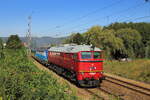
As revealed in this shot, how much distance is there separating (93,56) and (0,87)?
11.6 m

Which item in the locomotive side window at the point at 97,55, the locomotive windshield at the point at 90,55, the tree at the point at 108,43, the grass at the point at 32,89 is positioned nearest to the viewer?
the grass at the point at 32,89

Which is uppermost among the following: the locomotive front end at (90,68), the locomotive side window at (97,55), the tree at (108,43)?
the tree at (108,43)

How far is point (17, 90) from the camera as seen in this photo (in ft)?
27.4

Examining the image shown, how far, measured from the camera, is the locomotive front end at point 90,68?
18328 mm

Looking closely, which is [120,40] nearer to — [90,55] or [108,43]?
[108,43]

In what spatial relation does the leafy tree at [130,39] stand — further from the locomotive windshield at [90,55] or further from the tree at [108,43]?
the locomotive windshield at [90,55]

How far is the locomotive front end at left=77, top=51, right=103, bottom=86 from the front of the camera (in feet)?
60.1

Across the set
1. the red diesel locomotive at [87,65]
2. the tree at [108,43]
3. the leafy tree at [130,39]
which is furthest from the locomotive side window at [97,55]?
the leafy tree at [130,39]

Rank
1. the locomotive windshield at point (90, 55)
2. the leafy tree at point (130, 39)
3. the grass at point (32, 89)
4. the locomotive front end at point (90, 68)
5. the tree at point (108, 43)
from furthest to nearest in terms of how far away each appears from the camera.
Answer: the leafy tree at point (130, 39), the tree at point (108, 43), the locomotive windshield at point (90, 55), the locomotive front end at point (90, 68), the grass at point (32, 89)

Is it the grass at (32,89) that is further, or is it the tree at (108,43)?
the tree at (108,43)

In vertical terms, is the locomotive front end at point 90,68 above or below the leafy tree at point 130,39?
below

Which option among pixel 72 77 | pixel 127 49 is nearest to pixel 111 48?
pixel 127 49

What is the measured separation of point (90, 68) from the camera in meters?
18.6

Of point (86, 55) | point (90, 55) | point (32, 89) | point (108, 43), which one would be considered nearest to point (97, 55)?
point (90, 55)
